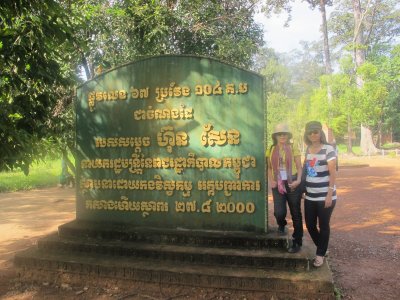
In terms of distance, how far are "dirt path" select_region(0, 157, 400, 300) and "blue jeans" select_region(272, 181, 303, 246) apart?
2.37 ft

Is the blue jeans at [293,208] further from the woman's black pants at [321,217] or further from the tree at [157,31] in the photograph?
the tree at [157,31]

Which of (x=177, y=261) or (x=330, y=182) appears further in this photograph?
(x=177, y=261)

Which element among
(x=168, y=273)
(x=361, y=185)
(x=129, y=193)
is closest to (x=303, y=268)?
(x=168, y=273)

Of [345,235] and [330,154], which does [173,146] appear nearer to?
[330,154]

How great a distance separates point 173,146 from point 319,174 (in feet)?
6.12

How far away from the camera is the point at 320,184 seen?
13.8 feet

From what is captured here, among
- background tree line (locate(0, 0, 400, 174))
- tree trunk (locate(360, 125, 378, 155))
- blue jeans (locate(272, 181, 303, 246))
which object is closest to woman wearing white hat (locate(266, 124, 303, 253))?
blue jeans (locate(272, 181, 303, 246))

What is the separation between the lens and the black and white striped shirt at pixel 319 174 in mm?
4211

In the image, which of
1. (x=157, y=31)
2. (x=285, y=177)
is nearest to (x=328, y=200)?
(x=285, y=177)

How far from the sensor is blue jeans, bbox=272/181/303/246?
4555 millimetres

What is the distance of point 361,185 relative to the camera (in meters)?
13.3

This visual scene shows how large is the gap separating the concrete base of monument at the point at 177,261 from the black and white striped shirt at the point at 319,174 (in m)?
0.67

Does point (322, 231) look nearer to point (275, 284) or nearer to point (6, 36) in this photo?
point (275, 284)

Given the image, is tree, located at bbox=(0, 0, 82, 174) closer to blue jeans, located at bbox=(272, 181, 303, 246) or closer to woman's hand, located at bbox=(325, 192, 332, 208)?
blue jeans, located at bbox=(272, 181, 303, 246)
